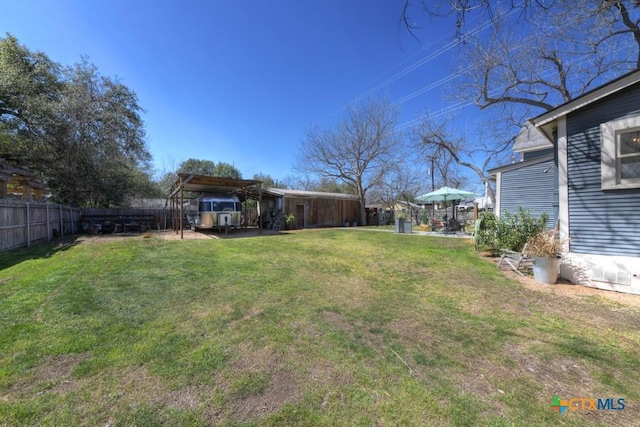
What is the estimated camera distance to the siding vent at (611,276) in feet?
15.5

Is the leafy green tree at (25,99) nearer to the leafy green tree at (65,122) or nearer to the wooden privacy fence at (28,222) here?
the leafy green tree at (65,122)

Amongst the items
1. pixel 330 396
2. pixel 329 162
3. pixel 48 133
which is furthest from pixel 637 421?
pixel 329 162

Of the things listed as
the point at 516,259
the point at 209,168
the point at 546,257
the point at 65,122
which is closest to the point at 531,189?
the point at 516,259

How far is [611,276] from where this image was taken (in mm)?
4875

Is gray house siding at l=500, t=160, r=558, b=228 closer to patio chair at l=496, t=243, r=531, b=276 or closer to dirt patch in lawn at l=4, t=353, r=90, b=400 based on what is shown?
patio chair at l=496, t=243, r=531, b=276

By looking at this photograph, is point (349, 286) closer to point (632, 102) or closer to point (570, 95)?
point (632, 102)

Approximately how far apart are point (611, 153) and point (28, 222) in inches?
628

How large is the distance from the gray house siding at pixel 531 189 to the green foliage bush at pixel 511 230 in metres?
1.93

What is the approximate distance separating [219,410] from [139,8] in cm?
939

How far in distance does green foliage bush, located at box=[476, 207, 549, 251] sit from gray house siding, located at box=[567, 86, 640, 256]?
4.50ft

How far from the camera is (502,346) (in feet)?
9.55

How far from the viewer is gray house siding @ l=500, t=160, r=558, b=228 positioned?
30.0ft

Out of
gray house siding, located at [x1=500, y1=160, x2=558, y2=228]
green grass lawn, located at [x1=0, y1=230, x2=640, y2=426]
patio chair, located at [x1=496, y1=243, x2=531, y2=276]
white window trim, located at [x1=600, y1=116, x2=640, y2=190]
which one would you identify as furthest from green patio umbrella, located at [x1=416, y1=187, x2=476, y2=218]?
green grass lawn, located at [x1=0, y1=230, x2=640, y2=426]

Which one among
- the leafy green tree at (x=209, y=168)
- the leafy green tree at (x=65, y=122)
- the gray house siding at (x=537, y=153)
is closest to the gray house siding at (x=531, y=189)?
the gray house siding at (x=537, y=153)
